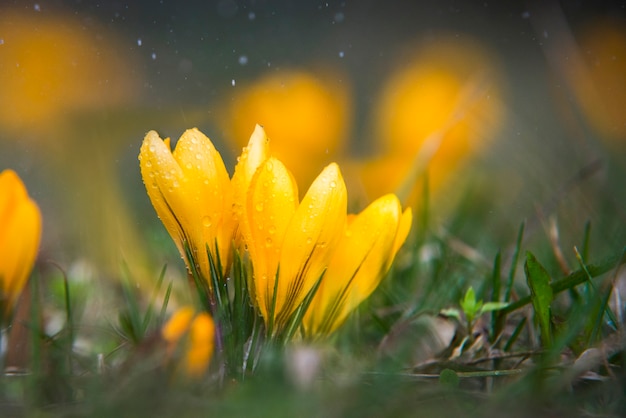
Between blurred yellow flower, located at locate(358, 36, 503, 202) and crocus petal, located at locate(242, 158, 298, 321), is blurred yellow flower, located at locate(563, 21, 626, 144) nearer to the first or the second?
blurred yellow flower, located at locate(358, 36, 503, 202)

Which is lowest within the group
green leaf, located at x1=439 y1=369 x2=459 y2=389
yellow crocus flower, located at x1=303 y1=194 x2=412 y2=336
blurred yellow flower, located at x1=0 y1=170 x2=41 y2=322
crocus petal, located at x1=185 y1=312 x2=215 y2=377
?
green leaf, located at x1=439 y1=369 x2=459 y2=389

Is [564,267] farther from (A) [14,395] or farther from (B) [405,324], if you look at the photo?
(A) [14,395]

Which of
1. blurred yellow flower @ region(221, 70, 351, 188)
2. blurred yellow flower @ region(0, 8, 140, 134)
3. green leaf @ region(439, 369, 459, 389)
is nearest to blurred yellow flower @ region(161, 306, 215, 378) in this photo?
green leaf @ region(439, 369, 459, 389)

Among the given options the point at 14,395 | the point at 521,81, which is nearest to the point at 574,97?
the point at 14,395

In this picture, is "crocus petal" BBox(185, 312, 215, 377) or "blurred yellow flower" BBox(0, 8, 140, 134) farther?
"blurred yellow flower" BBox(0, 8, 140, 134)

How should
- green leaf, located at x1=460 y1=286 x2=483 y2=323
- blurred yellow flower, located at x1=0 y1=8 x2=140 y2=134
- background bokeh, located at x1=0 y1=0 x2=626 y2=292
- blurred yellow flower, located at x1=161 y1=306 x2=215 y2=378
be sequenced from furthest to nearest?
blurred yellow flower, located at x1=0 y1=8 x2=140 y2=134, background bokeh, located at x1=0 y1=0 x2=626 y2=292, green leaf, located at x1=460 y1=286 x2=483 y2=323, blurred yellow flower, located at x1=161 y1=306 x2=215 y2=378

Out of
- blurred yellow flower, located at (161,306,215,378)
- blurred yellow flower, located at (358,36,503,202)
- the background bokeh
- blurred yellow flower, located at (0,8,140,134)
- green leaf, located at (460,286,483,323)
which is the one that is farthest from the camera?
blurred yellow flower, located at (0,8,140,134)

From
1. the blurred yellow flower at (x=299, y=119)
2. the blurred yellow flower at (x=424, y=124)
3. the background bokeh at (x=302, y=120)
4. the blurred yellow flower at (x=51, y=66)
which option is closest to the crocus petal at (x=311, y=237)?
the background bokeh at (x=302, y=120)

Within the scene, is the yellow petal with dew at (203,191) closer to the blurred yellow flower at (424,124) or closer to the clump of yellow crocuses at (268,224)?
the clump of yellow crocuses at (268,224)

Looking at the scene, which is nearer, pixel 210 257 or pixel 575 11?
pixel 210 257
